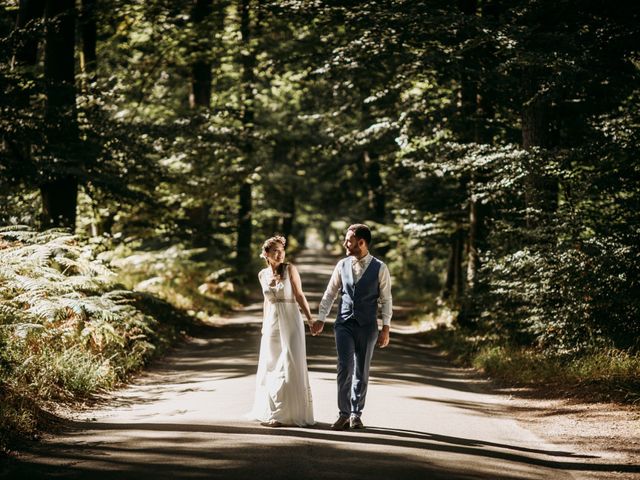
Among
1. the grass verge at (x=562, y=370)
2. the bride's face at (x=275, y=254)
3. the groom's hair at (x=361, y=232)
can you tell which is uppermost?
the groom's hair at (x=361, y=232)

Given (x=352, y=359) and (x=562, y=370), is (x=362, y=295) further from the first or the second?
(x=562, y=370)

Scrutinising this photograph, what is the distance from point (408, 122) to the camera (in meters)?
16.5

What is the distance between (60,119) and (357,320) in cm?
977

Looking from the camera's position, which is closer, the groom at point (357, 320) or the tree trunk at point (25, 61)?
the groom at point (357, 320)

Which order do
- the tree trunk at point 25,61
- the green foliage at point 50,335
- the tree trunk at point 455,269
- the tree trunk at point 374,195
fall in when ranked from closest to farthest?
the green foliage at point 50,335 → the tree trunk at point 25,61 → the tree trunk at point 455,269 → the tree trunk at point 374,195

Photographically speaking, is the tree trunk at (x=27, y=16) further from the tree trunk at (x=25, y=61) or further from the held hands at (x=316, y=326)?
the held hands at (x=316, y=326)

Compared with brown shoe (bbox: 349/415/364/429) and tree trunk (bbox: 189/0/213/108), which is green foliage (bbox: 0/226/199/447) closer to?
brown shoe (bbox: 349/415/364/429)

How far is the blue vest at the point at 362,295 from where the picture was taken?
771 cm

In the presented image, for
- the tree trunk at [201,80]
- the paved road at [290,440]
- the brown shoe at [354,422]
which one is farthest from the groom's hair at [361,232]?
the tree trunk at [201,80]

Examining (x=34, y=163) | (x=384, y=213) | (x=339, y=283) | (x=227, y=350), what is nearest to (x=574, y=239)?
(x=339, y=283)

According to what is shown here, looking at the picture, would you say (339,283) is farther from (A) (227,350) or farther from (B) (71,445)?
(A) (227,350)

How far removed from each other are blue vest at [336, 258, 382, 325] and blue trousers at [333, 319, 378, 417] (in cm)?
8

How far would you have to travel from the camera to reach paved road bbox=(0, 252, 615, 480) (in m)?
5.94

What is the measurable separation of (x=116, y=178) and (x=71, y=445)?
9407mm
